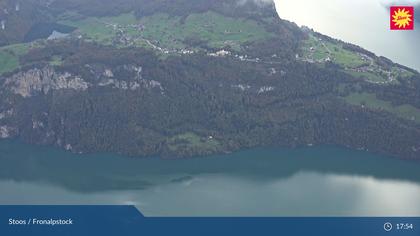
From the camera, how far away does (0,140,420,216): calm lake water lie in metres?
114

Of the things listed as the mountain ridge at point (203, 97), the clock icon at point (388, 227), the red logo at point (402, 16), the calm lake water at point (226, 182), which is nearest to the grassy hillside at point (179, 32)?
the mountain ridge at point (203, 97)

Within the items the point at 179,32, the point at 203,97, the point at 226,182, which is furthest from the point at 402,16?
the point at 179,32

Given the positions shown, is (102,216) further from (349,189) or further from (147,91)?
(147,91)

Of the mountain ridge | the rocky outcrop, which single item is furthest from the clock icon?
the rocky outcrop

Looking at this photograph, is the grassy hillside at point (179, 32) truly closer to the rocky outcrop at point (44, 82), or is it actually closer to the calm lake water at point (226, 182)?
the rocky outcrop at point (44, 82)

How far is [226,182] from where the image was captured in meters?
124

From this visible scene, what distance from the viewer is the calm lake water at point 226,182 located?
114062mm

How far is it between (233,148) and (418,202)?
35419 millimetres

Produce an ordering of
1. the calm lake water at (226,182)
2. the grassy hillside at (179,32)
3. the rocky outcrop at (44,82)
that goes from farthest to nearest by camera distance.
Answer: the grassy hillside at (179,32)
the rocky outcrop at (44,82)
the calm lake water at (226,182)

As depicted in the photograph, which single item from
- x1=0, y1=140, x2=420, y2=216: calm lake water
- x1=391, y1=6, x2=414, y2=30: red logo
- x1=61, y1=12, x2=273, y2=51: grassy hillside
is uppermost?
x1=391, y1=6, x2=414, y2=30: red logo

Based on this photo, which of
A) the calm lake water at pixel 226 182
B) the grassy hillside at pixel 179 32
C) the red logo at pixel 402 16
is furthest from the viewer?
the grassy hillside at pixel 179 32

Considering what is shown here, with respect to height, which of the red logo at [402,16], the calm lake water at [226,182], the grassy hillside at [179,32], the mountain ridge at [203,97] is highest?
the red logo at [402,16]

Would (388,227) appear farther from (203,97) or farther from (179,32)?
(179,32)

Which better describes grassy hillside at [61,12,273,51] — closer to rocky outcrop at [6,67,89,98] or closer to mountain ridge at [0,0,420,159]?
mountain ridge at [0,0,420,159]
